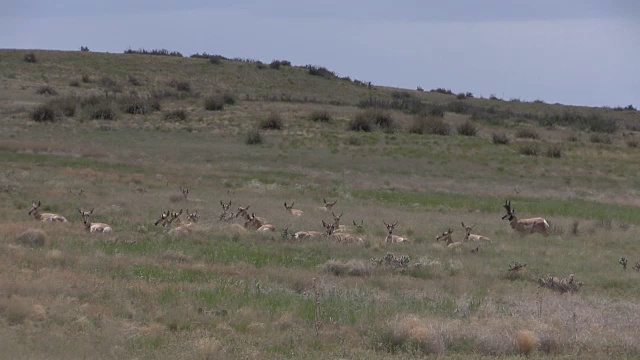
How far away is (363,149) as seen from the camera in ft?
162

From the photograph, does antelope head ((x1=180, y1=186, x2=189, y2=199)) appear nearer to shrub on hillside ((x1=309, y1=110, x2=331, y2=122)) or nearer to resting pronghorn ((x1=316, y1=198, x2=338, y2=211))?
resting pronghorn ((x1=316, y1=198, x2=338, y2=211))

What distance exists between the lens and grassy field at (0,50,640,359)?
11695 mm

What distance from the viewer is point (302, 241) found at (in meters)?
21.6

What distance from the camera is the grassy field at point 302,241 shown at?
1170 centimetres

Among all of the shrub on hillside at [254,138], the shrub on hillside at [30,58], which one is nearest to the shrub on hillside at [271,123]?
the shrub on hillside at [254,138]

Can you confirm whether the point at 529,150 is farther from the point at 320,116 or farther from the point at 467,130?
the point at 320,116

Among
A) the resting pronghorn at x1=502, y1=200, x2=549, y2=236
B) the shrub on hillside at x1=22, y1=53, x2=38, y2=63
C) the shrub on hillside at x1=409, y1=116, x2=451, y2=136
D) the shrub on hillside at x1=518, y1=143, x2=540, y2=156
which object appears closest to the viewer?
the resting pronghorn at x1=502, y1=200, x2=549, y2=236

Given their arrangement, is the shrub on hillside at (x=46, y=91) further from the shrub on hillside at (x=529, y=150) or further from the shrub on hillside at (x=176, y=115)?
the shrub on hillside at (x=529, y=150)

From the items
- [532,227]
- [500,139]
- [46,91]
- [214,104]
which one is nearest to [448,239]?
[532,227]

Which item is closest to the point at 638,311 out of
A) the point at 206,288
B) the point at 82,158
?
the point at 206,288

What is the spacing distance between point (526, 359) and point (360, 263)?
7.12 meters

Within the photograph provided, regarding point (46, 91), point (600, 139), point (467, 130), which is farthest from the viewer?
point (46, 91)

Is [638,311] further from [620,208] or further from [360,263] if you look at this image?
[620,208]

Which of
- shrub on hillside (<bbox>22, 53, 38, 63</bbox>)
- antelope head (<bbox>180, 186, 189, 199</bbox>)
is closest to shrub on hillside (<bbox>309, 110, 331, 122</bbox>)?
antelope head (<bbox>180, 186, 189, 199</bbox>)
